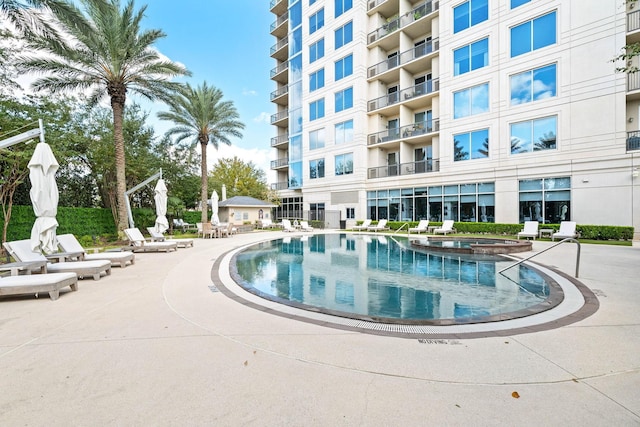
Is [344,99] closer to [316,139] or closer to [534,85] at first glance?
[316,139]

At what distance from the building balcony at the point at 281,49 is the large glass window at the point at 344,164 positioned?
1622 centimetres

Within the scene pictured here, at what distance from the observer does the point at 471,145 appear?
20.3 meters

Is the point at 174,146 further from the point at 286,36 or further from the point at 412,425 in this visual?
the point at 412,425

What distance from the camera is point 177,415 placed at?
2.31m

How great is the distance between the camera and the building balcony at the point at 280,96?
35.2 meters

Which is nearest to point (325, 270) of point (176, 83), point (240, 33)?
point (176, 83)

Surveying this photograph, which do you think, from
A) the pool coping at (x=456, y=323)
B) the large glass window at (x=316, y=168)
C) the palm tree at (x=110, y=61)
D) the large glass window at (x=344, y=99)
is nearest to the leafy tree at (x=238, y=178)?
the large glass window at (x=316, y=168)

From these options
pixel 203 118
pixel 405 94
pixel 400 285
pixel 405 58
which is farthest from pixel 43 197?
pixel 405 58

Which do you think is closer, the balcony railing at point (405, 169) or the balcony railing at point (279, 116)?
the balcony railing at point (405, 169)

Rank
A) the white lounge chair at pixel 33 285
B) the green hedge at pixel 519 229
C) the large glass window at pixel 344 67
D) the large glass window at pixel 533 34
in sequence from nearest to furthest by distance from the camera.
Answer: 1. the white lounge chair at pixel 33 285
2. the green hedge at pixel 519 229
3. the large glass window at pixel 533 34
4. the large glass window at pixel 344 67

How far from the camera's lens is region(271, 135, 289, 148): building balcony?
116ft

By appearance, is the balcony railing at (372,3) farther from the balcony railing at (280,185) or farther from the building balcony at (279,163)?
the balcony railing at (280,185)

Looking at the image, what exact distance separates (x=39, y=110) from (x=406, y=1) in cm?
2567

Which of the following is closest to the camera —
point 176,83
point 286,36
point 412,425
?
point 412,425
